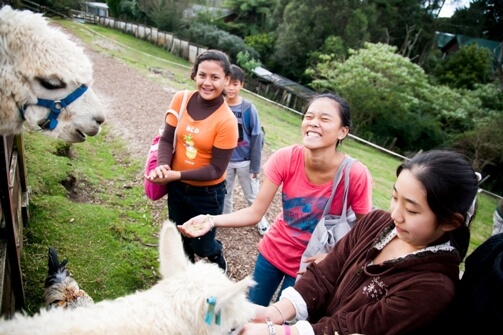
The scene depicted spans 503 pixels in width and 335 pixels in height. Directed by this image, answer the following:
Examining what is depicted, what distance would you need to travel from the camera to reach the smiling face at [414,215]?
1.64 m

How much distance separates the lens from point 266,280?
111 inches

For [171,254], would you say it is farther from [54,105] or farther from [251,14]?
[251,14]

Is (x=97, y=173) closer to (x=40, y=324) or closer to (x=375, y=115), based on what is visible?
(x=40, y=324)

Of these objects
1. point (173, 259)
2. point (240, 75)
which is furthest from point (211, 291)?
point (240, 75)

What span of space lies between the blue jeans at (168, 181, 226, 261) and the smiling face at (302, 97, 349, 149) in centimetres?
128

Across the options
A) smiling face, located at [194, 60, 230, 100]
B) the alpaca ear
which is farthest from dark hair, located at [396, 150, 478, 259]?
smiling face, located at [194, 60, 230, 100]

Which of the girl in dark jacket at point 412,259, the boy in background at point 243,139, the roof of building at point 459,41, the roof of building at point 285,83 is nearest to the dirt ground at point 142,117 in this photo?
the boy in background at point 243,139

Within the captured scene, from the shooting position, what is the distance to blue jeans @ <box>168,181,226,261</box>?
3369 mm

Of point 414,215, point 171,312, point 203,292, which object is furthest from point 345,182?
point 171,312

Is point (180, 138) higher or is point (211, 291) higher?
point (180, 138)

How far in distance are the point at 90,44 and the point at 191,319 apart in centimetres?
2494

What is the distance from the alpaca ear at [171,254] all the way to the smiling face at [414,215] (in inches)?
43.1

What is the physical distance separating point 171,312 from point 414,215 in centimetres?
122

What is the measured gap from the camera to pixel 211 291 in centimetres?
165
